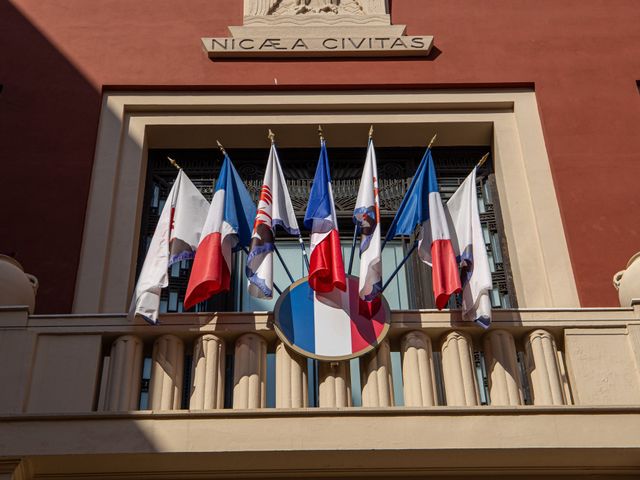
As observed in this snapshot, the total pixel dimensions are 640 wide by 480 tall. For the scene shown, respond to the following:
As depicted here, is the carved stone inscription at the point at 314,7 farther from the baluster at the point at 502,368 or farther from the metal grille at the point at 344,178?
the baluster at the point at 502,368

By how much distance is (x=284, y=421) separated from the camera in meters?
7.99

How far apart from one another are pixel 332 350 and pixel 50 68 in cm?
482

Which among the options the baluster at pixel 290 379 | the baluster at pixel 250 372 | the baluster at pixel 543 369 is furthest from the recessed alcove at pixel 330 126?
the baluster at pixel 290 379

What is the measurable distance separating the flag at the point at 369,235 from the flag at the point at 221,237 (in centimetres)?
101

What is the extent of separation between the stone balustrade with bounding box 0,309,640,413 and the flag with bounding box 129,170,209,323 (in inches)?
8.7

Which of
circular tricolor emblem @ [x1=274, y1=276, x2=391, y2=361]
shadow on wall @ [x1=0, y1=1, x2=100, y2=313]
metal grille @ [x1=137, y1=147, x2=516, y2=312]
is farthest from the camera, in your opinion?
metal grille @ [x1=137, y1=147, x2=516, y2=312]

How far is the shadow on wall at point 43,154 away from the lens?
9945 mm

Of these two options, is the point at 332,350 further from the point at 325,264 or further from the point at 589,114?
the point at 589,114

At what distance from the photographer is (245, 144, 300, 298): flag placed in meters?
9.23

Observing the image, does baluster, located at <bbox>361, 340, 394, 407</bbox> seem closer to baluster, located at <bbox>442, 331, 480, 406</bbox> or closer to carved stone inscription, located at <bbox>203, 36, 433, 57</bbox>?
baluster, located at <bbox>442, 331, 480, 406</bbox>

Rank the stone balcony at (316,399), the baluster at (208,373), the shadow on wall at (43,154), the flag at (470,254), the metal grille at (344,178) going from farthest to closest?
the metal grille at (344,178) → the shadow on wall at (43,154) → the flag at (470,254) → the baluster at (208,373) → the stone balcony at (316,399)

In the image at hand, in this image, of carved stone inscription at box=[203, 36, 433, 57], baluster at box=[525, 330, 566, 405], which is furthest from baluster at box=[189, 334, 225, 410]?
carved stone inscription at box=[203, 36, 433, 57]

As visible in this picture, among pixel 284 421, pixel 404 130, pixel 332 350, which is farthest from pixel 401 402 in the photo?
pixel 404 130

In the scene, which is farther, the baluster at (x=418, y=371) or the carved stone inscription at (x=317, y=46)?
the carved stone inscription at (x=317, y=46)
